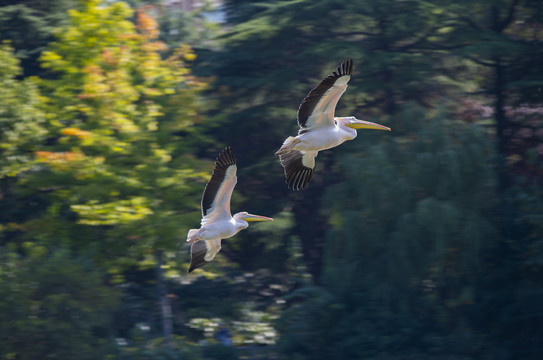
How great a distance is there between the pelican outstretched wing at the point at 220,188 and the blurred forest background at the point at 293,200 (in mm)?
6678

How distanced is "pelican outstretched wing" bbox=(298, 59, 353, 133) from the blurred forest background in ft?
25.1

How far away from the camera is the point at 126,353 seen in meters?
16.2

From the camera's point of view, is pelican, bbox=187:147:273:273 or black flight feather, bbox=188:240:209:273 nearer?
pelican, bbox=187:147:273:273

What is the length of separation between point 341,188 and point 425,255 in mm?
2378

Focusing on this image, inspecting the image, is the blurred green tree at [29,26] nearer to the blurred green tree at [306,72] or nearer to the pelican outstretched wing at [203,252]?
the blurred green tree at [306,72]

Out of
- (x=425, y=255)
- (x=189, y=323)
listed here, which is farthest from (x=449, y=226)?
(x=189, y=323)

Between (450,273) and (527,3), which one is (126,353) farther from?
(527,3)

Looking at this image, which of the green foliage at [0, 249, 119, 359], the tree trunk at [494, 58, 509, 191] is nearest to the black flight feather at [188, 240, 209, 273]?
the green foliage at [0, 249, 119, 359]

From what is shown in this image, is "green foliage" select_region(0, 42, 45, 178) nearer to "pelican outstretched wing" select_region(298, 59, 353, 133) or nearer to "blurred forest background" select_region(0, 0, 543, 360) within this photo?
"blurred forest background" select_region(0, 0, 543, 360)

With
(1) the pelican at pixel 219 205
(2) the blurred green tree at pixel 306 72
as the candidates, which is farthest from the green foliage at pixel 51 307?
(1) the pelican at pixel 219 205

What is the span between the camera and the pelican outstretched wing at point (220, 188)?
30.1 feet

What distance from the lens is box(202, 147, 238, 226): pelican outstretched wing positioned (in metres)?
9.17

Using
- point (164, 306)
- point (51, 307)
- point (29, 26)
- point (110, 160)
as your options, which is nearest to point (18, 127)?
point (110, 160)

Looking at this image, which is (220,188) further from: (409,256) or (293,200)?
(293,200)
